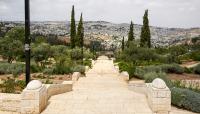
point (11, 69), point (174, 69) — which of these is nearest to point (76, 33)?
point (174, 69)

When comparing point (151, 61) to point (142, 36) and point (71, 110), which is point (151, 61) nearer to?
point (142, 36)

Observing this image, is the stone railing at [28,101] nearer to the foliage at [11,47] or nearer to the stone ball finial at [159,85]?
the stone ball finial at [159,85]

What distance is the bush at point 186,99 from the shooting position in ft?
42.7

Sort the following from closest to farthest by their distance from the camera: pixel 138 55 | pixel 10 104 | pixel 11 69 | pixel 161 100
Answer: pixel 161 100 < pixel 10 104 < pixel 11 69 < pixel 138 55

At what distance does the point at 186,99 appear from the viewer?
1343cm

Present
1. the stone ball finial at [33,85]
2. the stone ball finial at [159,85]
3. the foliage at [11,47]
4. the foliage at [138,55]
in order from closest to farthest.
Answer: the stone ball finial at [33,85]
the stone ball finial at [159,85]
the foliage at [11,47]
the foliage at [138,55]

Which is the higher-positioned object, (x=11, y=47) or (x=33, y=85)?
(x=33, y=85)

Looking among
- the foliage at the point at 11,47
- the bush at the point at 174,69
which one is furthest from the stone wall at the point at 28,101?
the foliage at the point at 11,47

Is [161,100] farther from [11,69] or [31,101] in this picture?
[11,69]

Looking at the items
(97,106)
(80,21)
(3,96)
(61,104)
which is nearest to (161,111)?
(97,106)

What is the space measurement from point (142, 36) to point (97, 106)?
4588cm

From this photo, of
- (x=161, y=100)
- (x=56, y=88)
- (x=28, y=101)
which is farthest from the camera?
(x=56, y=88)

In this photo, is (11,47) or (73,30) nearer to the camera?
(11,47)

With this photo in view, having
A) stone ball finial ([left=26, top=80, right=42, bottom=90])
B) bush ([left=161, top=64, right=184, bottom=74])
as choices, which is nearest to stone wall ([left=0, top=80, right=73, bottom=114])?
stone ball finial ([left=26, top=80, right=42, bottom=90])
